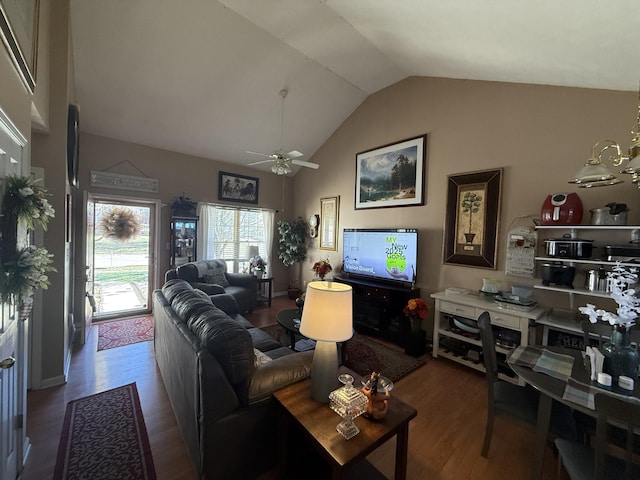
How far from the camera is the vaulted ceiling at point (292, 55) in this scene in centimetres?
187

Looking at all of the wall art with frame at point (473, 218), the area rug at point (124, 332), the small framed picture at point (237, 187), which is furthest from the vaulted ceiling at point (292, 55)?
the area rug at point (124, 332)

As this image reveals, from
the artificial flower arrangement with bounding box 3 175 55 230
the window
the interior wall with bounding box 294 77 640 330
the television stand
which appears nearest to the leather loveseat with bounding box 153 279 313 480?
the artificial flower arrangement with bounding box 3 175 55 230

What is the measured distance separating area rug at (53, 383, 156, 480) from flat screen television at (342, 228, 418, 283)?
3.20m

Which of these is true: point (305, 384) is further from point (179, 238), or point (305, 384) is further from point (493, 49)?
point (179, 238)

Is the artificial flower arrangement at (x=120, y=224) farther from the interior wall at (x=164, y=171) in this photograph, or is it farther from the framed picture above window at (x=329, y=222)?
the framed picture above window at (x=329, y=222)

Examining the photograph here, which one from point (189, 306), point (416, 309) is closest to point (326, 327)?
point (189, 306)

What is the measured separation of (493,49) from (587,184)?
57.1 inches

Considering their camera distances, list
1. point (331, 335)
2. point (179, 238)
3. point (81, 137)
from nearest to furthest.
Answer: point (331, 335)
point (81, 137)
point (179, 238)

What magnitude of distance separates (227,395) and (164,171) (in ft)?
14.3

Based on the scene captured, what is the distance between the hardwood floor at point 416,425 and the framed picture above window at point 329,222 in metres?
2.76

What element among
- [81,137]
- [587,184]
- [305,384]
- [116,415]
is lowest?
[116,415]

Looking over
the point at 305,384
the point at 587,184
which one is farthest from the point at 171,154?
the point at 587,184

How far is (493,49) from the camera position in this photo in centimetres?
234

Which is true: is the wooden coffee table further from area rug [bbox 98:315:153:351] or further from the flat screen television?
area rug [bbox 98:315:153:351]
